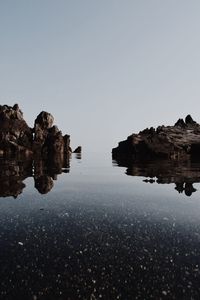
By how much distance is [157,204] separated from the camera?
71.6 ft

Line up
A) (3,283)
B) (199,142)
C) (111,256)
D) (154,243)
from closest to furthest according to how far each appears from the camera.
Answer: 1. (3,283)
2. (111,256)
3. (154,243)
4. (199,142)

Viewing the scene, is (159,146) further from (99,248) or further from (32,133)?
(99,248)

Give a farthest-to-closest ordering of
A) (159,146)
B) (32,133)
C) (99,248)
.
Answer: (32,133) → (159,146) → (99,248)

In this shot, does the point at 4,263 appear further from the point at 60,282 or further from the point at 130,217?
the point at 130,217

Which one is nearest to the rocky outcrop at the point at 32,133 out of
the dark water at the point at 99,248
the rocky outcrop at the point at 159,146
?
the rocky outcrop at the point at 159,146

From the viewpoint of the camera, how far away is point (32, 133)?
126 m

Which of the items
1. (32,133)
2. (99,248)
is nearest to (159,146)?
(32,133)

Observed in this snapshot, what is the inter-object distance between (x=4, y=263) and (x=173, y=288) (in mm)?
6431

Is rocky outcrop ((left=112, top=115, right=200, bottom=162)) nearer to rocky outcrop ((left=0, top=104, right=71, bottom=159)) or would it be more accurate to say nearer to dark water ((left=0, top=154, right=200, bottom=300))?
rocky outcrop ((left=0, top=104, right=71, bottom=159))

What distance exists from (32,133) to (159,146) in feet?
194

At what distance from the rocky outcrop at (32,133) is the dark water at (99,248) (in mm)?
92016

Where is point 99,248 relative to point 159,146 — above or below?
below

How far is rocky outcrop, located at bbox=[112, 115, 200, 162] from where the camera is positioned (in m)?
98.1

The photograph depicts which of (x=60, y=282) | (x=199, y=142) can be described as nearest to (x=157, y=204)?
(x=60, y=282)
